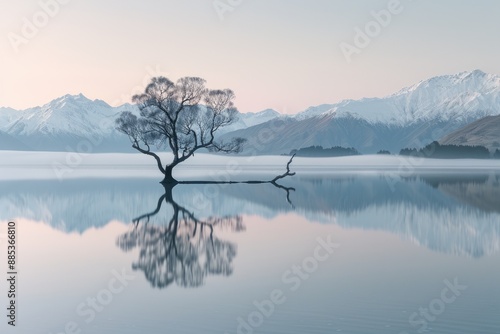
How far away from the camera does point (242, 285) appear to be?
16406 mm

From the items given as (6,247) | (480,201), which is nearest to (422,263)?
(6,247)

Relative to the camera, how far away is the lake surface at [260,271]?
43.1ft

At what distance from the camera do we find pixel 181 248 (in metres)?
22.7
